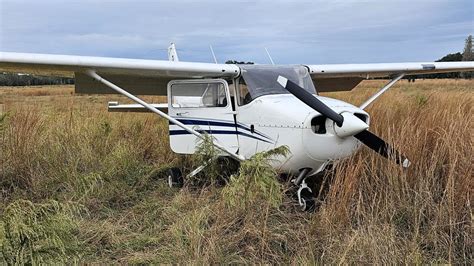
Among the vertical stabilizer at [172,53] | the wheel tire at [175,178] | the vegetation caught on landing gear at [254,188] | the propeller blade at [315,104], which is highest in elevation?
the vertical stabilizer at [172,53]

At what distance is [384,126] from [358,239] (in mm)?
3020

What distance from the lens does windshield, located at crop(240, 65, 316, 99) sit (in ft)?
17.3

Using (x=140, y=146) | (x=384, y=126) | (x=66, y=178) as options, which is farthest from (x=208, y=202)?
(x=140, y=146)

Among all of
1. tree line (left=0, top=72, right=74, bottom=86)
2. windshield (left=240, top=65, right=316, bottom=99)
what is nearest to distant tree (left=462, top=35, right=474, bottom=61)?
tree line (left=0, top=72, right=74, bottom=86)

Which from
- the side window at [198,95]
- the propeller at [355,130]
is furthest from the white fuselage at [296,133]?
the side window at [198,95]

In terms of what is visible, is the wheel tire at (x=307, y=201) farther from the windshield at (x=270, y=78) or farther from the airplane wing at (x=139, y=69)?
the airplane wing at (x=139, y=69)

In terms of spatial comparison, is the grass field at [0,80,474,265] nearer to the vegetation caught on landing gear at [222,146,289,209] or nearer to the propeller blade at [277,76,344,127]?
the vegetation caught on landing gear at [222,146,289,209]

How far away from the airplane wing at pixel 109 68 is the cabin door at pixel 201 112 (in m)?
0.16

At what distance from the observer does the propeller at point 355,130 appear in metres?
4.02

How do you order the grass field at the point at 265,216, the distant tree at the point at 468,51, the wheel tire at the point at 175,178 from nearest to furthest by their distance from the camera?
the grass field at the point at 265,216, the wheel tire at the point at 175,178, the distant tree at the point at 468,51

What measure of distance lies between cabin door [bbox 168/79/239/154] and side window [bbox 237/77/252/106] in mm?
171

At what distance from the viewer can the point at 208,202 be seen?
4.54 m

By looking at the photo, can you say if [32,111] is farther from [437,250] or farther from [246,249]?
[437,250]

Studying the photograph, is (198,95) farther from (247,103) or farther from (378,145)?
(378,145)
